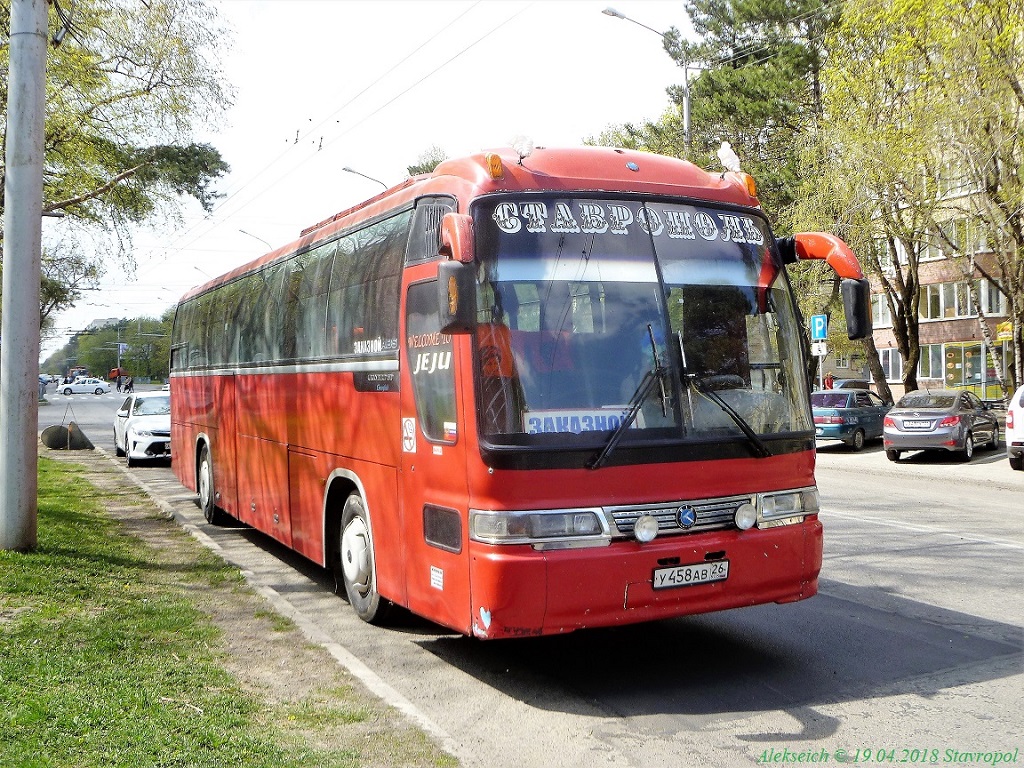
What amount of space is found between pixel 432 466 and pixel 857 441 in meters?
22.9

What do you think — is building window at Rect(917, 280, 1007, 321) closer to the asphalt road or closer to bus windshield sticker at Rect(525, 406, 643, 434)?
the asphalt road

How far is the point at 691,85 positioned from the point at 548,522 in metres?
37.3

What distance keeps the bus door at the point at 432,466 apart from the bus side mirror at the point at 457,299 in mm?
384

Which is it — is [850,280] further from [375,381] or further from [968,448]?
[968,448]

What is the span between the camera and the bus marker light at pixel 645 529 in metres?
5.52

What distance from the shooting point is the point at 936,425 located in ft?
73.2

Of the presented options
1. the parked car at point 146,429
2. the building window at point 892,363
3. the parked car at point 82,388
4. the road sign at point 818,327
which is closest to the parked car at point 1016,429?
the road sign at point 818,327

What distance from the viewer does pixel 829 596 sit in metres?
7.98

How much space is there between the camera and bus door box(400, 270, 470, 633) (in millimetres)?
5684

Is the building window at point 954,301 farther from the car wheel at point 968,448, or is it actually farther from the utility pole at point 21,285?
the utility pole at point 21,285

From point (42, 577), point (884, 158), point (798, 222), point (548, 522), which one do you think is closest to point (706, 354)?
point (548, 522)

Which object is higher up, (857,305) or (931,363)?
(931,363)

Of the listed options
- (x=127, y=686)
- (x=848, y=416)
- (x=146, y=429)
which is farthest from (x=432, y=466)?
(x=848, y=416)

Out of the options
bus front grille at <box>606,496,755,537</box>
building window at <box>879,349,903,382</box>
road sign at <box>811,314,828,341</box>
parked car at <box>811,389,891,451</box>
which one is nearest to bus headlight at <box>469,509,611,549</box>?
bus front grille at <box>606,496,755,537</box>
